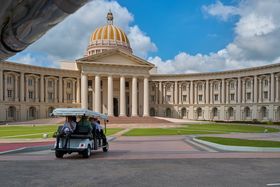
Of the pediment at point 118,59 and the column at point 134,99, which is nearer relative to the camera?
the pediment at point 118,59

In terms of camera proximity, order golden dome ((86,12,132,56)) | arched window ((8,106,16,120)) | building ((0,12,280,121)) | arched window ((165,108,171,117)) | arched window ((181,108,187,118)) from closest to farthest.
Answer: arched window ((8,106,16,120)) < building ((0,12,280,121)) < golden dome ((86,12,132,56)) < arched window ((181,108,187,118)) < arched window ((165,108,171,117))

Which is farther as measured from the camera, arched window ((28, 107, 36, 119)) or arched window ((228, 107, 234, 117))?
arched window ((228, 107, 234, 117))

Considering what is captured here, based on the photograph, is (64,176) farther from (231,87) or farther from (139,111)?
(231,87)

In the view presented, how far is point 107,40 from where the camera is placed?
3996 inches

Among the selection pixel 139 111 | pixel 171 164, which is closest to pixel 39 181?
pixel 171 164

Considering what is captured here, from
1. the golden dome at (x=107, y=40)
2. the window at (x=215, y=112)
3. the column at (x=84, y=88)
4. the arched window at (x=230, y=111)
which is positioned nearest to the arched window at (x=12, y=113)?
the column at (x=84, y=88)

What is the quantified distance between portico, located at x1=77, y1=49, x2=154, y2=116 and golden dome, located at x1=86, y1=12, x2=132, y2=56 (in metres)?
16.6

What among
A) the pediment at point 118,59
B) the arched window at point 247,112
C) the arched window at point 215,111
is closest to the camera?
the pediment at point 118,59

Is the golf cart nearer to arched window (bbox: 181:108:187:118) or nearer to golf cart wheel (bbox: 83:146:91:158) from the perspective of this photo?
golf cart wheel (bbox: 83:146:91:158)

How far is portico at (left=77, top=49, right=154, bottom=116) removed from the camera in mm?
80188

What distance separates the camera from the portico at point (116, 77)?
80.2m

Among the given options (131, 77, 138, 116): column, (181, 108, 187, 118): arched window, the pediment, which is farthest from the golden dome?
(181, 108, 187, 118): arched window

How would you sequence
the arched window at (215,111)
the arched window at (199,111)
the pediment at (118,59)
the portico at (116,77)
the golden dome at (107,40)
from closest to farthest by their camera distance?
the portico at (116,77) < the pediment at (118,59) < the arched window at (215,111) < the golden dome at (107,40) < the arched window at (199,111)

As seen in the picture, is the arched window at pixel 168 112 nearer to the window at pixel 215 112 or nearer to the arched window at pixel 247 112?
the window at pixel 215 112
